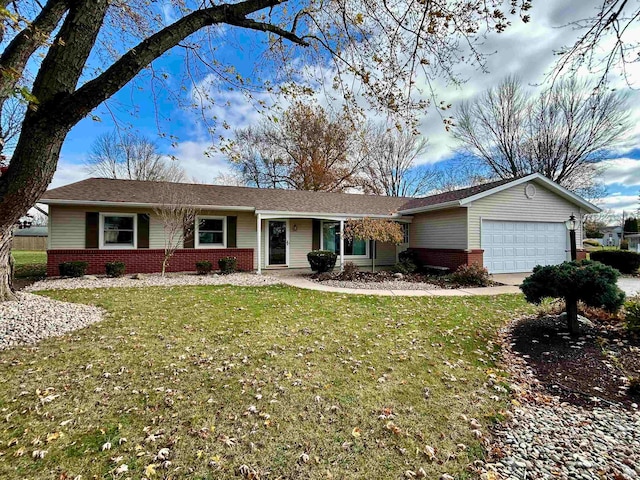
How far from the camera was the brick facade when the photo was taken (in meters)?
12.1

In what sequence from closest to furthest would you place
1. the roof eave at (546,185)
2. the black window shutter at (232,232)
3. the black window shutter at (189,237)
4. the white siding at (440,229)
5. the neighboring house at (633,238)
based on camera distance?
the roof eave at (546,185) → the white siding at (440,229) → the black window shutter at (189,237) → the black window shutter at (232,232) → the neighboring house at (633,238)

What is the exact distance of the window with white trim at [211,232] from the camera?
13.1 metres

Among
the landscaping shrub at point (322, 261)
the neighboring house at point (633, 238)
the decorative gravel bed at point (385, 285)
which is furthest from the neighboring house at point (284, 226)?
the neighboring house at point (633, 238)

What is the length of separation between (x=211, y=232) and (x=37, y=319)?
8.32m

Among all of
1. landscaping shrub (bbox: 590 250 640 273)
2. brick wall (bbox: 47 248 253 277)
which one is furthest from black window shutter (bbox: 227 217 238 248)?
landscaping shrub (bbox: 590 250 640 273)

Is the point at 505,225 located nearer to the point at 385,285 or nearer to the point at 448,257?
the point at 448,257

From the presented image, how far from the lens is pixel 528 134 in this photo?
2247 centimetres

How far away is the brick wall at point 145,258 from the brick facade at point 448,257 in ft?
26.2

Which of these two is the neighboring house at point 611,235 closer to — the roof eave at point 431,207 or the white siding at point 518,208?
the white siding at point 518,208

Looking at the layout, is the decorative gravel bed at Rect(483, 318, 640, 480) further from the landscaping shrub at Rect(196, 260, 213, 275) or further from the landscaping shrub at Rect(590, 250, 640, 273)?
the landscaping shrub at Rect(590, 250, 640, 273)

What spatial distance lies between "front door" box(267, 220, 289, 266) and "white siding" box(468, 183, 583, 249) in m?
8.03

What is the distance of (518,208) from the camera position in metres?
13.0

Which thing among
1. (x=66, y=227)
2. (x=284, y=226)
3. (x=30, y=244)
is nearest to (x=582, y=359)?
(x=284, y=226)

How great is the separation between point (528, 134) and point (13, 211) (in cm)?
2764
